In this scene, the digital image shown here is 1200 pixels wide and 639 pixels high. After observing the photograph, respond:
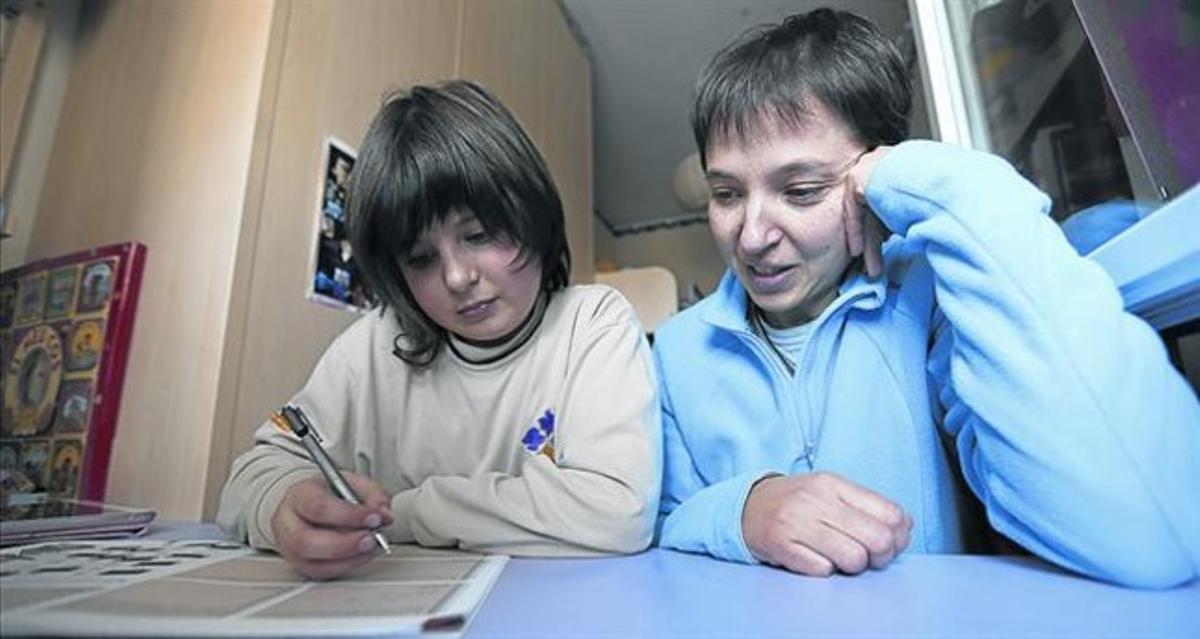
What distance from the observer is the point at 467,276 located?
602 millimetres

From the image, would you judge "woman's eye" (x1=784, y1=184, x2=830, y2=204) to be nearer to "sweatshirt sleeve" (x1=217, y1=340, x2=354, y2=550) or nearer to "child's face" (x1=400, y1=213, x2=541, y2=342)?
"child's face" (x1=400, y1=213, x2=541, y2=342)

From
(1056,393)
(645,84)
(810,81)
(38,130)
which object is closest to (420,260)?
(810,81)

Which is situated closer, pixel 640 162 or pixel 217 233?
pixel 217 233

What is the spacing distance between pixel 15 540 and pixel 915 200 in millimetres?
709

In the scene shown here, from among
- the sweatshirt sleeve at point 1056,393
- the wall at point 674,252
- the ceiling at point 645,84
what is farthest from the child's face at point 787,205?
the wall at point 674,252

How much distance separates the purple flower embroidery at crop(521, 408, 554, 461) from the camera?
2.05ft

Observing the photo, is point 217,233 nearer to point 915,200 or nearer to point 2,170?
point 2,170

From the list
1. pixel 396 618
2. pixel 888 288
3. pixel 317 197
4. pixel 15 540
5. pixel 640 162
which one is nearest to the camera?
pixel 396 618

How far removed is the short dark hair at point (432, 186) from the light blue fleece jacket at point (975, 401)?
0.25 m

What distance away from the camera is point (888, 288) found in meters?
0.59

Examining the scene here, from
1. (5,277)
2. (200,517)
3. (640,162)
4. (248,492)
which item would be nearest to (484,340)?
(248,492)

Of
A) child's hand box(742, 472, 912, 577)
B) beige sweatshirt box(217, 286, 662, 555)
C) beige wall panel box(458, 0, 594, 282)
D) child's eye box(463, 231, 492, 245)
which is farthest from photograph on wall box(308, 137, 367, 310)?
child's hand box(742, 472, 912, 577)

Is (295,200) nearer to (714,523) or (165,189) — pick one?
(165,189)

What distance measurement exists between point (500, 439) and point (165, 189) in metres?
0.60
